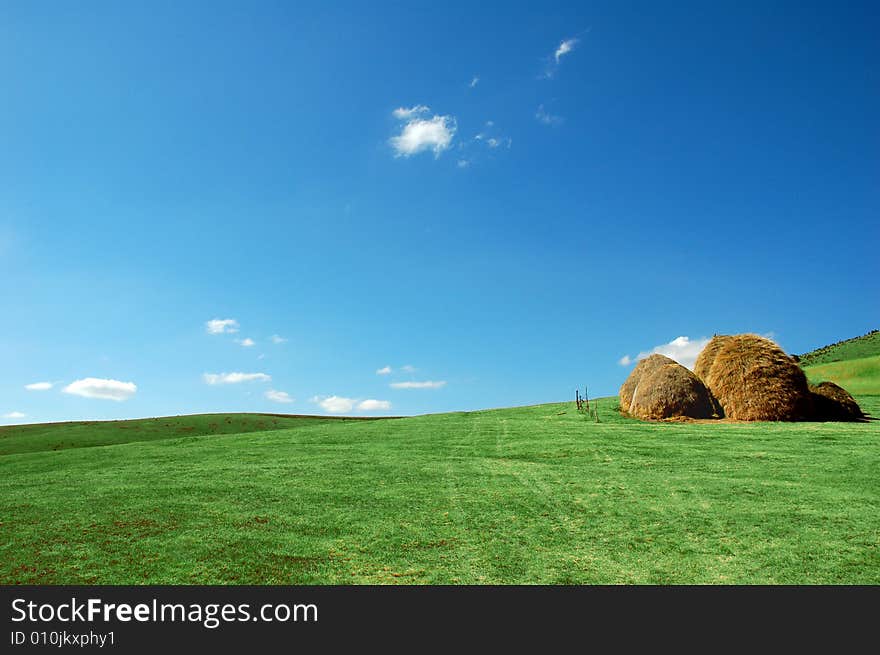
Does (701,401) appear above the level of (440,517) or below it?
above

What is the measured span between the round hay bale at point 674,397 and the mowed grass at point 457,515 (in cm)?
661

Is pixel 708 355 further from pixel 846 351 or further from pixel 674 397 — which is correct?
pixel 846 351

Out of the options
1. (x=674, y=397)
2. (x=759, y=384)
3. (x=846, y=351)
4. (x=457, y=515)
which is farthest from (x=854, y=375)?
(x=457, y=515)

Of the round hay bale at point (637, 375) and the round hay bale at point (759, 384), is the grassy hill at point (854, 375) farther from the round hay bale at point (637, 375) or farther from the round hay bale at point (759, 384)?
the round hay bale at point (637, 375)

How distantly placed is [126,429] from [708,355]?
38.2 m

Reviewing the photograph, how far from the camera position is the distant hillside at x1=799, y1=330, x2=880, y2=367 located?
50.6 metres

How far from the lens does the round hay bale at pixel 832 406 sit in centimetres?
2152

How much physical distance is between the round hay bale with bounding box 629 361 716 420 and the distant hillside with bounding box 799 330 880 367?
36.0m

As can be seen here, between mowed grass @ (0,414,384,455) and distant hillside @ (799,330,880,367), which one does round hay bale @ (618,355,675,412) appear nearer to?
mowed grass @ (0,414,384,455)
